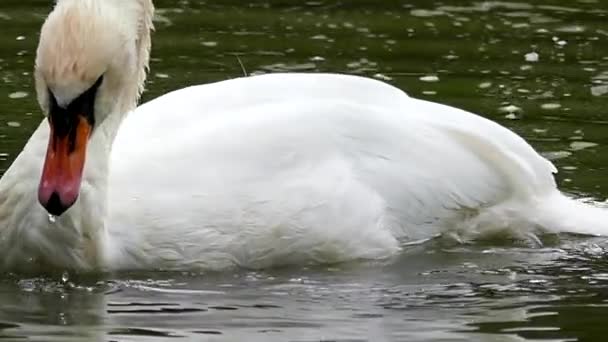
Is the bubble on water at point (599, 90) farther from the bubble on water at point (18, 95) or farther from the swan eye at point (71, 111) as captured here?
the swan eye at point (71, 111)

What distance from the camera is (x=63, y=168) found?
8422 millimetres

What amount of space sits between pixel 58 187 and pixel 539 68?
5486mm

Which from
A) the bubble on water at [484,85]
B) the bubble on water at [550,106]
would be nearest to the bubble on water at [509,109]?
the bubble on water at [550,106]

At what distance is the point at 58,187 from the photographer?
8.35 m

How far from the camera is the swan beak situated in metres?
8.32

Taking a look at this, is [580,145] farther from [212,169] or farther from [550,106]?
[212,169]

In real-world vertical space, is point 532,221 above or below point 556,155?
above

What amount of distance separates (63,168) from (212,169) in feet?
2.60

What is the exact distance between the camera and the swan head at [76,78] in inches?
326

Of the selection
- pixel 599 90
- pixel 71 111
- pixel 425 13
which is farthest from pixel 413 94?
pixel 71 111

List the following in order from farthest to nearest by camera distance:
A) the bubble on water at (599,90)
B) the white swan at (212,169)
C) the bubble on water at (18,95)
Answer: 1. the bubble on water at (599,90)
2. the bubble on water at (18,95)
3. the white swan at (212,169)

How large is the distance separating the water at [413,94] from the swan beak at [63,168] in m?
0.47

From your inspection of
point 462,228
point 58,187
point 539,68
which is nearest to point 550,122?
point 539,68

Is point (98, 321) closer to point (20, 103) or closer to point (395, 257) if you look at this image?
point (395, 257)
